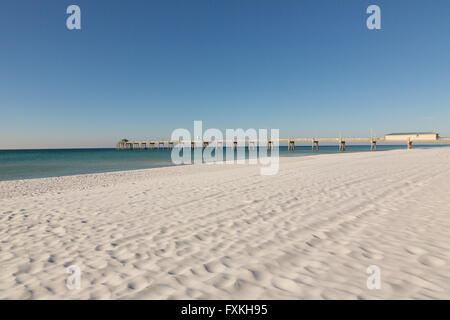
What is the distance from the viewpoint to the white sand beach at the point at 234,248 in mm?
2568

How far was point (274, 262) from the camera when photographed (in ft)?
10.2

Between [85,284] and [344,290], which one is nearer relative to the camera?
[344,290]

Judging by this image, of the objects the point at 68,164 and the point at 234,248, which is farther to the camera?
the point at 68,164

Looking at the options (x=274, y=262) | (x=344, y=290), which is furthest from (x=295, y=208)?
(x=344, y=290)

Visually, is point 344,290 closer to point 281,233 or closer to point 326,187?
point 281,233

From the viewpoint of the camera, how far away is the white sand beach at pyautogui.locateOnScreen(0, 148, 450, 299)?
2568mm

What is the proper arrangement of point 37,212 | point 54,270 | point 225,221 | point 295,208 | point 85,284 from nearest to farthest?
point 85,284 → point 54,270 → point 225,221 → point 295,208 → point 37,212

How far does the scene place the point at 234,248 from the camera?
3.60 meters

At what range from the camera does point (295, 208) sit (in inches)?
224

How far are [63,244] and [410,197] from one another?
26.2 ft

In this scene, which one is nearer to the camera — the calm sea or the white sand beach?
the white sand beach

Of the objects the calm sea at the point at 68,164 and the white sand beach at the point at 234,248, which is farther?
the calm sea at the point at 68,164
